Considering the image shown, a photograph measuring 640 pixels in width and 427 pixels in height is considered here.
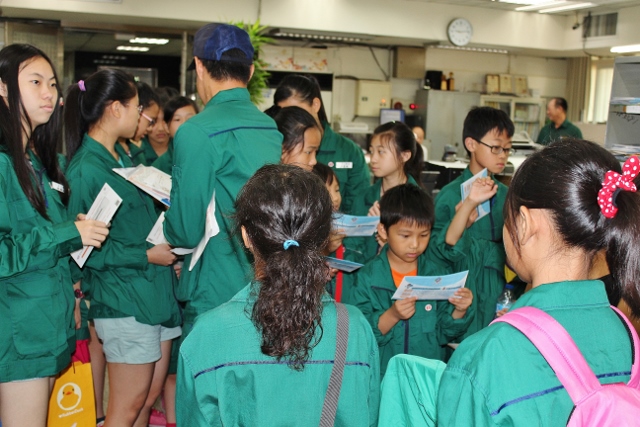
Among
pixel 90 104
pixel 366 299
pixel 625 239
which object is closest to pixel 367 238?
pixel 366 299

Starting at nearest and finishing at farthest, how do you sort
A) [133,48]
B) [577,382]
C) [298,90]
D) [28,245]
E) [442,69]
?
[577,382] < [28,245] < [298,90] < [442,69] < [133,48]

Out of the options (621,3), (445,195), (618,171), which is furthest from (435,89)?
(618,171)

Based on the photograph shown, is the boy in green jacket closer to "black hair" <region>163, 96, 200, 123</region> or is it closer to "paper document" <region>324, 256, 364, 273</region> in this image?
"paper document" <region>324, 256, 364, 273</region>

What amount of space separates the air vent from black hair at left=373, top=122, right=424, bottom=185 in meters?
7.38

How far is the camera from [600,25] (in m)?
9.53

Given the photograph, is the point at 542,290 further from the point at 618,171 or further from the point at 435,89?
the point at 435,89

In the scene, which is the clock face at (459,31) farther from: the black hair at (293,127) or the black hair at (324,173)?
the black hair at (293,127)

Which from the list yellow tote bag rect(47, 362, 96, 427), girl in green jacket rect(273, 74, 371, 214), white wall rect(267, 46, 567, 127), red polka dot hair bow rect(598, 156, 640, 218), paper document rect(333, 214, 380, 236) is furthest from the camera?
white wall rect(267, 46, 567, 127)

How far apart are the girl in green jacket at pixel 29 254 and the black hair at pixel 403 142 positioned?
1616 millimetres

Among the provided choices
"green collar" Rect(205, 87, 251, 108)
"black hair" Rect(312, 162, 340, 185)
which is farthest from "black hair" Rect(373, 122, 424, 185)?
"green collar" Rect(205, 87, 251, 108)

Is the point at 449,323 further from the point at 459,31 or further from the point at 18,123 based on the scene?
the point at 459,31

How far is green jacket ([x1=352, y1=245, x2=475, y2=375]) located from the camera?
8.20 feet

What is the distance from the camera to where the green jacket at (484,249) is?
9.62 feet

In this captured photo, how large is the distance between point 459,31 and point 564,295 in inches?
350
